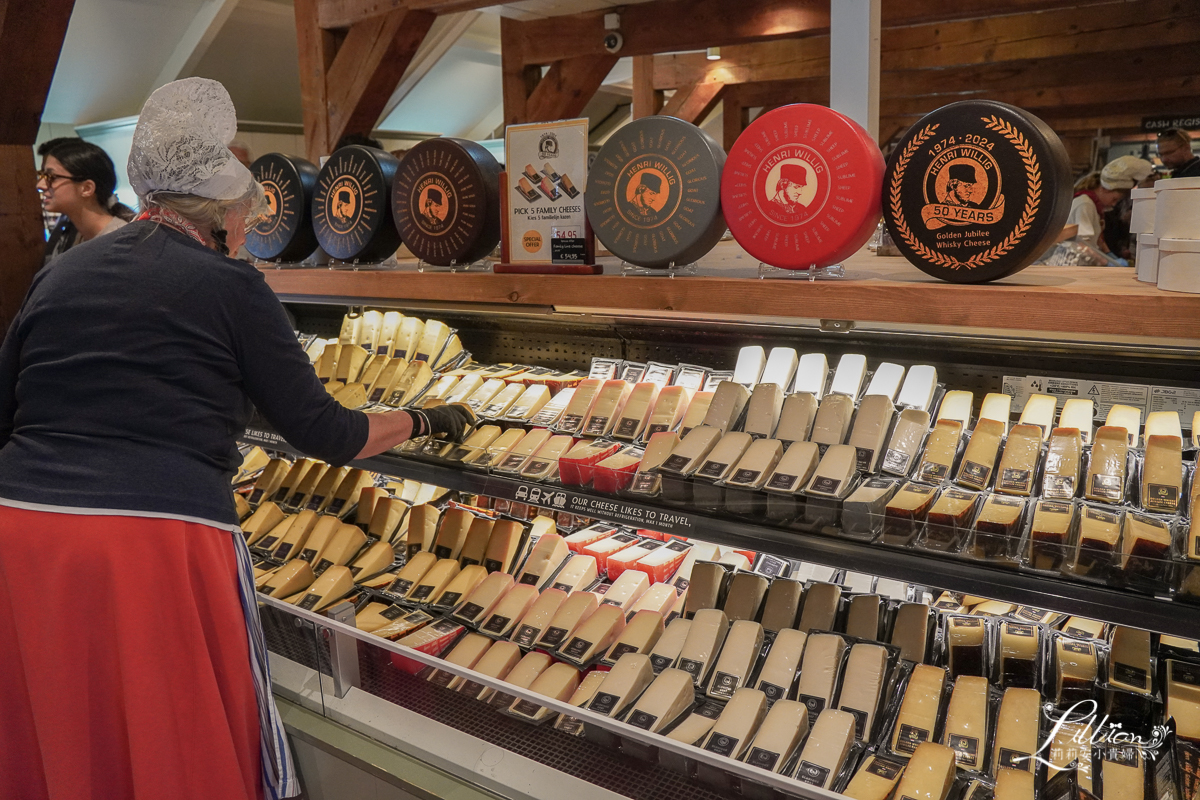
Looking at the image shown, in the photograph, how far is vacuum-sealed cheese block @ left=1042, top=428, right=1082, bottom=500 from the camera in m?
1.50

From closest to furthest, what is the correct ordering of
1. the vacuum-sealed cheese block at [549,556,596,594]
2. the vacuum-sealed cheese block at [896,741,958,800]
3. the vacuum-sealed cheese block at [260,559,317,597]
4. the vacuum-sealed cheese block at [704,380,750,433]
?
1. the vacuum-sealed cheese block at [896,741,958,800]
2. the vacuum-sealed cheese block at [704,380,750,433]
3. the vacuum-sealed cheese block at [549,556,596,594]
4. the vacuum-sealed cheese block at [260,559,317,597]

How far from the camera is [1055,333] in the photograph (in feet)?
4.19

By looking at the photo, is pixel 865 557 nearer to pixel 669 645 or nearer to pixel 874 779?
pixel 874 779

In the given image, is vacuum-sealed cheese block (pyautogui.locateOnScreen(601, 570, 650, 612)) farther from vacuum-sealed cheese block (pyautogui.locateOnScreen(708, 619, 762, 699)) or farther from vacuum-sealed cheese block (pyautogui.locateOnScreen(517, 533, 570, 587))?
vacuum-sealed cheese block (pyautogui.locateOnScreen(708, 619, 762, 699))

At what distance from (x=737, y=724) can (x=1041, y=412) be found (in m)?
0.87

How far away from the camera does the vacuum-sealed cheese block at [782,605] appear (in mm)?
1925

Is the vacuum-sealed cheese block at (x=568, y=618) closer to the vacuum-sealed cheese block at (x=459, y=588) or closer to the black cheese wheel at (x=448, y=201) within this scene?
the vacuum-sealed cheese block at (x=459, y=588)

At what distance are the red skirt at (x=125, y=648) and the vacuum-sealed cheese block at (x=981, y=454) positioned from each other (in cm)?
143

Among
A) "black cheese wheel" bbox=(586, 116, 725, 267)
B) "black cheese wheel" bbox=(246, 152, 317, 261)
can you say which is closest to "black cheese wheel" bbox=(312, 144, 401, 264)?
"black cheese wheel" bbox=(246, 152, 317, 261)

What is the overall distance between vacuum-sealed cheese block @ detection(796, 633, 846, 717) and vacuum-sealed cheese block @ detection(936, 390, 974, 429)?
0.51 m

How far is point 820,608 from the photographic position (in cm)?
191

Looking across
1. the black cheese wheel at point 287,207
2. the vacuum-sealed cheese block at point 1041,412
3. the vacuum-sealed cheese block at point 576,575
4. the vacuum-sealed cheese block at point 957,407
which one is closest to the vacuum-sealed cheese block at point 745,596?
the vacuum-sealed cheese block at point 576,575

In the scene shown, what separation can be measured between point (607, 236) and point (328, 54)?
2.38 m

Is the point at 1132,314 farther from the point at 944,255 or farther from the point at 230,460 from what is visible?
the point at 230,460
